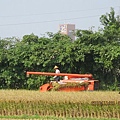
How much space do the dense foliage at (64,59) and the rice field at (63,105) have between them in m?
7.96

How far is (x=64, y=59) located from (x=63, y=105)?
29.7ft

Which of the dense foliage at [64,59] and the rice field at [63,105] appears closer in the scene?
the rice field at [63,105]

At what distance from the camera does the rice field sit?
50.3 ft

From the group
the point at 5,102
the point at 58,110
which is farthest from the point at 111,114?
the point at 5,102

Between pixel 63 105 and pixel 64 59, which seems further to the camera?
pixel 64 59

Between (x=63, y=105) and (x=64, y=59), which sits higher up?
(x=64, y=59)

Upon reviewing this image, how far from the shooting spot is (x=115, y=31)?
2647 centimetres

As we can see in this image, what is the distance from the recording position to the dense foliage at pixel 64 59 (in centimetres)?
2445

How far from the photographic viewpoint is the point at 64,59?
2459cm

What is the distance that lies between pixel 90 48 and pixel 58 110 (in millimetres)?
9636

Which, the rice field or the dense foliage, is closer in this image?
the rice field

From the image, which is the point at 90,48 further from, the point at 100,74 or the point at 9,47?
the point at 9,47

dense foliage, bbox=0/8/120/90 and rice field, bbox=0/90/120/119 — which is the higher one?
dense foliage, bbox=0/8/120/90

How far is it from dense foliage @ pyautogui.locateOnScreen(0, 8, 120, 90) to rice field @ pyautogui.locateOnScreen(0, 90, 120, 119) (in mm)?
7962
